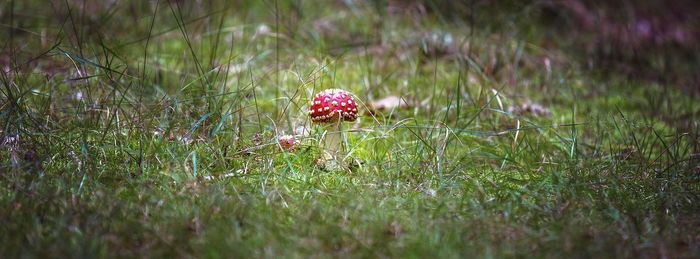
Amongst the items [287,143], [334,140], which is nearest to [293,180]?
[287,143]

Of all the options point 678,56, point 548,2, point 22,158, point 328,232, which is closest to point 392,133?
point 328,232

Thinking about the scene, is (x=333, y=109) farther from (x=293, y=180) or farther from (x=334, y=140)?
(x=293, y=180)

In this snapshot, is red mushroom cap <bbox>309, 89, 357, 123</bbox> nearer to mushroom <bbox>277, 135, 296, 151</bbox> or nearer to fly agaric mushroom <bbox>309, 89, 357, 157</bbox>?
fly agaric mushroom <bbox>309, 89, 357, 157</bbox>

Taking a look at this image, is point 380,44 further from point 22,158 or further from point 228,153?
point 22,158

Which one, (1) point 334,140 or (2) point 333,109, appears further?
(1) point 334,140

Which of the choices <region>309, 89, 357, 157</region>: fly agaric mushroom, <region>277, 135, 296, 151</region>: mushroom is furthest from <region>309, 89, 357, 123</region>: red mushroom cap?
<region>277, 135, 296, 151</region>: mushroom

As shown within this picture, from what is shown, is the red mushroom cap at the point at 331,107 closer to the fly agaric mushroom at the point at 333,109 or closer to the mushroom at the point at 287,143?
the fly agaric mushroom at the point at 333,109
